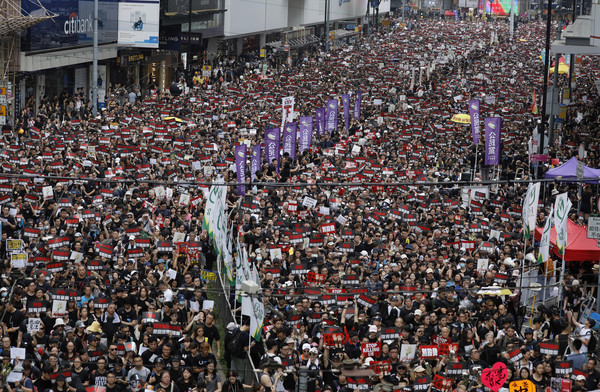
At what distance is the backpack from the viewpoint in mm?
14383

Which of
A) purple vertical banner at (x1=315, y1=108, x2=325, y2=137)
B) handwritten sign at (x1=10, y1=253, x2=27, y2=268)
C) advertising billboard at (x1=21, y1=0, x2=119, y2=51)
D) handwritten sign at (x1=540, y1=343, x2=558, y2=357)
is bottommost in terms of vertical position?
handwritten sign at (x1=540, y1=343, x2=558, y2=357)

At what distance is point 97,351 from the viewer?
13.7m

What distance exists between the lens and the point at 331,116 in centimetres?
3731

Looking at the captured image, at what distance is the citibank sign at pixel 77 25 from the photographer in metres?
45.2

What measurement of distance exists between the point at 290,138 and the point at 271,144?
2.32 m

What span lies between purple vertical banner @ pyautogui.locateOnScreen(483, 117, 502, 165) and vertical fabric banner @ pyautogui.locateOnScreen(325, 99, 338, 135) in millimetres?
8487

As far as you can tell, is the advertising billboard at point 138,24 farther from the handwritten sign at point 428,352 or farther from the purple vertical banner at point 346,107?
the handwritten sign at point 428,352

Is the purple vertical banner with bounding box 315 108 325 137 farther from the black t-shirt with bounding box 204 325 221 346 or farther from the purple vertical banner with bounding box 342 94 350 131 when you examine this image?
the black t-shirt with bounding box 204 325 221 346

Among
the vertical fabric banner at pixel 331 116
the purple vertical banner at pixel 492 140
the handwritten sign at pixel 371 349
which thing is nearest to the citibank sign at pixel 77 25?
the vertical fabric banner at pixel 331 116

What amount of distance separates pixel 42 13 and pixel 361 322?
30920mm

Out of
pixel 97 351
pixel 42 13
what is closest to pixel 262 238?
pixel 97 351

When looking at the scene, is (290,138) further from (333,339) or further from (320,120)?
(333,339)

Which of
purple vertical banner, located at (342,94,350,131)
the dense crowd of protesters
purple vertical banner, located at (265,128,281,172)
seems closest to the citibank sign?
the dense crowd of protesters

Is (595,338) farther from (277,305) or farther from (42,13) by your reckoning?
(42,13)
